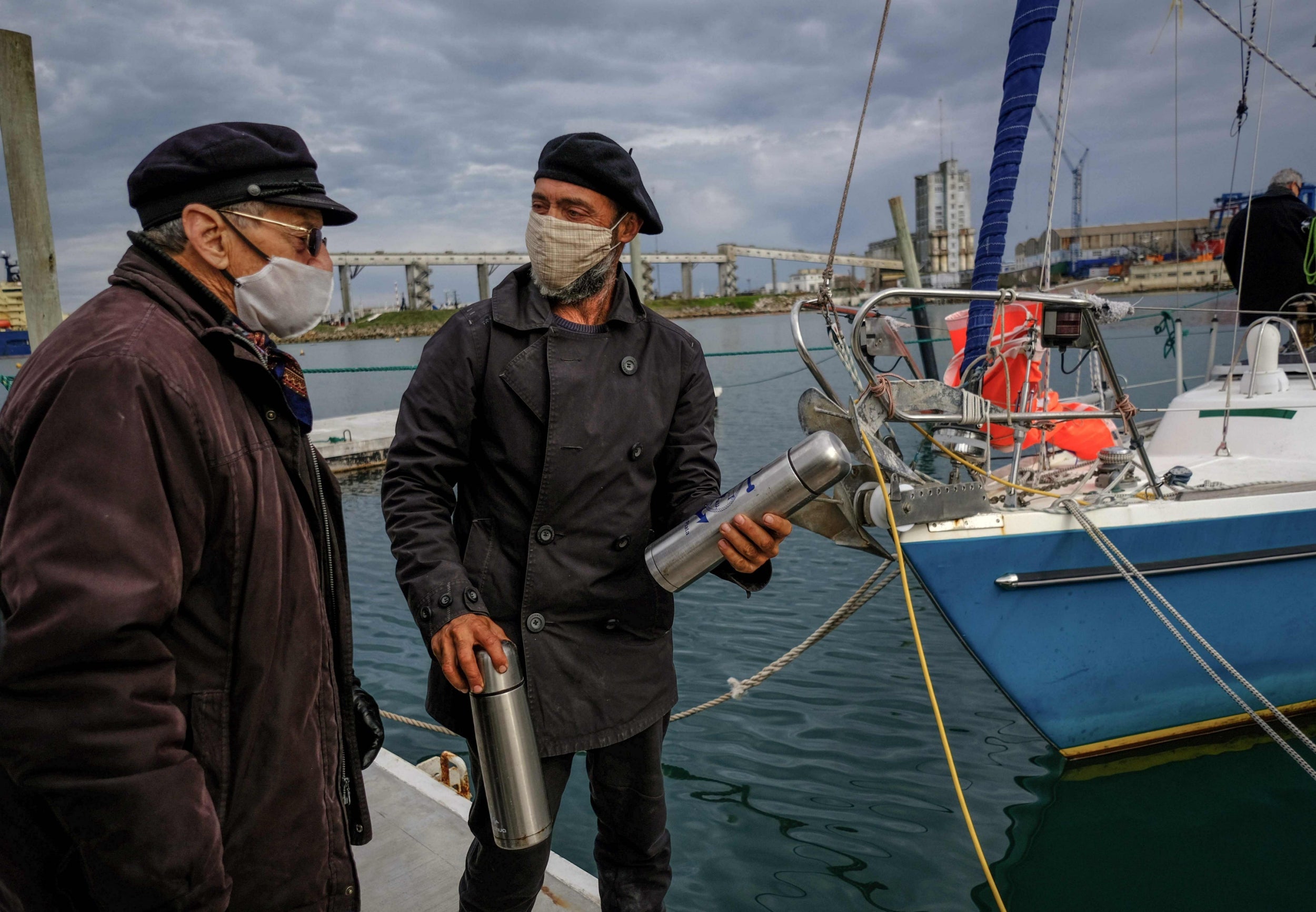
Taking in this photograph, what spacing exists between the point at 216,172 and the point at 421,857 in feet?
8.02

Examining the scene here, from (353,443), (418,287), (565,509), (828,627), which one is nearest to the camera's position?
(565,509)

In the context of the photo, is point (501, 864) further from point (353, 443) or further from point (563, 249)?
point (353, 443)

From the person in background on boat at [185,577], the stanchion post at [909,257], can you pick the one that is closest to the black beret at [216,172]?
the person in background on boat at [185,577]

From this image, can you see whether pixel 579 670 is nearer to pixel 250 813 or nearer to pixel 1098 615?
pixel 250 813

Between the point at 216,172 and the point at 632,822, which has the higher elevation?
the point at 216,172

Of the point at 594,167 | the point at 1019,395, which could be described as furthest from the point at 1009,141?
the point at 594,167

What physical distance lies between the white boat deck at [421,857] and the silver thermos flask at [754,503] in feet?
4.25

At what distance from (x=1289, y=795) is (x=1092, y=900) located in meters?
1.64

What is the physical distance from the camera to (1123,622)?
172 inches

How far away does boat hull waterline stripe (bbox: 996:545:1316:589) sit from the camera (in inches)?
161

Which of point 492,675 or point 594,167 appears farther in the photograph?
point 594,167

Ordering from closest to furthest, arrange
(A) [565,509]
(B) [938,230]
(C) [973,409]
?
(A) [565,509], (C) [973,409], (B) [938,230]

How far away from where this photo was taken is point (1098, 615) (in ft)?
14.1

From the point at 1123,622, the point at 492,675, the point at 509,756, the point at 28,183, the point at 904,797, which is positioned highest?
the point at 28,183
